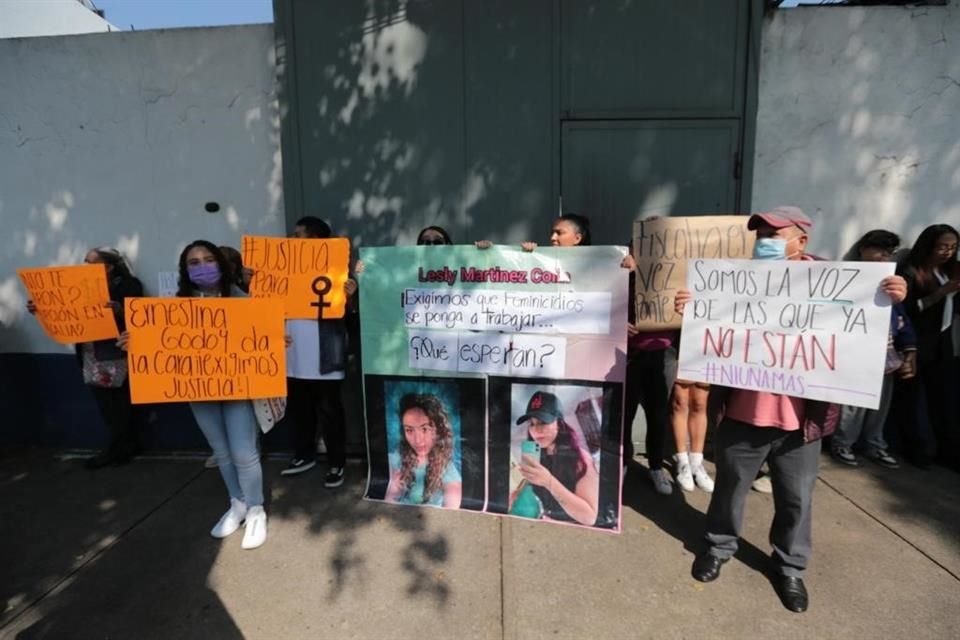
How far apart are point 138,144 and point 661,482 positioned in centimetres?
487

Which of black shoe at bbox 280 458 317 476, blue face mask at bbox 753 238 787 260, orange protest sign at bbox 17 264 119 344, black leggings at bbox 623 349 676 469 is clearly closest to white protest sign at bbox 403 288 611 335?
black leggings at bbox 623 349 676 469

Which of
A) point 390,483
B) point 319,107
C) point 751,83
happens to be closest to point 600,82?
point 751,83

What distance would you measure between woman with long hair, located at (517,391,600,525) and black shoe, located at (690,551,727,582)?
599 mm

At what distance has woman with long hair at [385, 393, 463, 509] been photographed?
335 cm

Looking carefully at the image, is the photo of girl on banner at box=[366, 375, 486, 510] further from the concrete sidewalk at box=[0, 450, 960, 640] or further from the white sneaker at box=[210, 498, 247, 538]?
the white sneaker at box=[210, 498, 247, 538]

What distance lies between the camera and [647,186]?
163 inches

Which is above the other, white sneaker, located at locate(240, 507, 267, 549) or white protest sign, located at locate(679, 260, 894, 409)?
white protest sign, located at locate(679, 260, 894, 409)

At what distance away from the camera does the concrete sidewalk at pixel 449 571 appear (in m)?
2.46

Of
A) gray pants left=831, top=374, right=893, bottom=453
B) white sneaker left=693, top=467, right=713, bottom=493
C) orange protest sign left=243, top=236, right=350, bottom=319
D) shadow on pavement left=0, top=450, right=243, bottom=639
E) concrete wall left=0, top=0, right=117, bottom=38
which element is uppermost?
concrete wall left=0, top=0, right=117, bottom=38

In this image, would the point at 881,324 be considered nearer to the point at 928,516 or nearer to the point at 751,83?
the point at 928,516

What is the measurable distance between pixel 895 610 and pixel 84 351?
17.8ft

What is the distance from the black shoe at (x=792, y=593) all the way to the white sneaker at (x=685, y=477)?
3.39 feet

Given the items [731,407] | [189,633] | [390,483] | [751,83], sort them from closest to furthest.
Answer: [189,633]
[731,407]
[390,483]
[751,83]

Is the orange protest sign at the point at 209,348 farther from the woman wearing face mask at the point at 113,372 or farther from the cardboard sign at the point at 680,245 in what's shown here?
the cardboard sign at the point at 680,245
